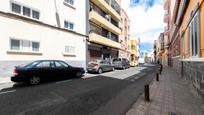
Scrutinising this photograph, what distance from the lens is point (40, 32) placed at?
577 inches

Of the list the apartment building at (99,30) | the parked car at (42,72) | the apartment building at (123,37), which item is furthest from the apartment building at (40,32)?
the apartment building at (123,37)

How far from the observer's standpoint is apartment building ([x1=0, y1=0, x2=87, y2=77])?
11.9m

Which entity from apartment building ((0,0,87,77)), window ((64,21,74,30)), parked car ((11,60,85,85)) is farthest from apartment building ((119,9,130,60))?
parked car ((11,60,85,85))

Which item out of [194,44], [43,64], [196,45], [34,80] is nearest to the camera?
[196,45]

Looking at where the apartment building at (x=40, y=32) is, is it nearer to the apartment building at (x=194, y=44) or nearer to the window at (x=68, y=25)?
the window at (x=68, y=25)

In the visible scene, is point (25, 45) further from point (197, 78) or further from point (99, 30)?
point (99, 30)

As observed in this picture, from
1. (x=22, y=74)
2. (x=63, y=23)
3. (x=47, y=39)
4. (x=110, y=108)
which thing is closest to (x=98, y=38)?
(x=63, y=23)

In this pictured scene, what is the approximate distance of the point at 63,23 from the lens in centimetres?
1777

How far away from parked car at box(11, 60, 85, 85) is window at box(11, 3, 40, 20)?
15.3ft

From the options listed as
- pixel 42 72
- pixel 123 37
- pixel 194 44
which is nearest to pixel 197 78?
Answer: pixel 194 44

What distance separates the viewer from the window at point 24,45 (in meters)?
12.5

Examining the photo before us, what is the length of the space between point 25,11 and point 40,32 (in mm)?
2004

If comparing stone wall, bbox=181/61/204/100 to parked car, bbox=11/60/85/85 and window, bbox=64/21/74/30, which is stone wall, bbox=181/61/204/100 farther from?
window, bbox=64/21/74/30

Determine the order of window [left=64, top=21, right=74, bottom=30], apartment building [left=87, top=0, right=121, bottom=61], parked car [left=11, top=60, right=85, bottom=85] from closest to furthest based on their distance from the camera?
parked car [left=11, top=60, right=85, bottom=85], window [left=64, top=21, right=74, bottom=30], apartment building [left=87, top=0, right=121, bottom=61]
